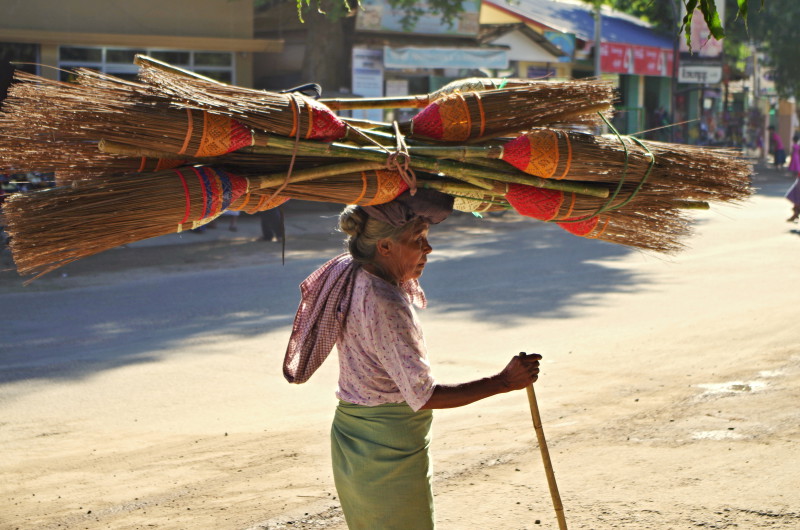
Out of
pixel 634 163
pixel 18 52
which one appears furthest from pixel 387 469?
pixel 18 52

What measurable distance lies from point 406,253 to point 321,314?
1.08 feet

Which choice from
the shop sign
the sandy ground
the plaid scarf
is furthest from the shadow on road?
the shop sign

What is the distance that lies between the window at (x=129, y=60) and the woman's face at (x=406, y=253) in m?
12.4

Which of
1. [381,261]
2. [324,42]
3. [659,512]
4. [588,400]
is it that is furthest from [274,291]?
[324,42]

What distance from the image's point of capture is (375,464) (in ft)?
9.34

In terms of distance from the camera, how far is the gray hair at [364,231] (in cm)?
284

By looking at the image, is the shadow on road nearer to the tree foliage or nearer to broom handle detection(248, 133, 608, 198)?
broom handle detection(248, 133, 608, 198)

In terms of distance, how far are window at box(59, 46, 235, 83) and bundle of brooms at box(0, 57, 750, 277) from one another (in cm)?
1235

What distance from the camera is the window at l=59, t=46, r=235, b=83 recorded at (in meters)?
15.0

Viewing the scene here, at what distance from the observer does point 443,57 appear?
19.1 meters

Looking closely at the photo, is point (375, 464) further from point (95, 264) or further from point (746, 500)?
point (95, 264)

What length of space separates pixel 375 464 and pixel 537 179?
3.23ft

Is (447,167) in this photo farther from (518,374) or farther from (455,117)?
(518,374)

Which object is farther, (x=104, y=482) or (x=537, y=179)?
(x=104, y=482)
